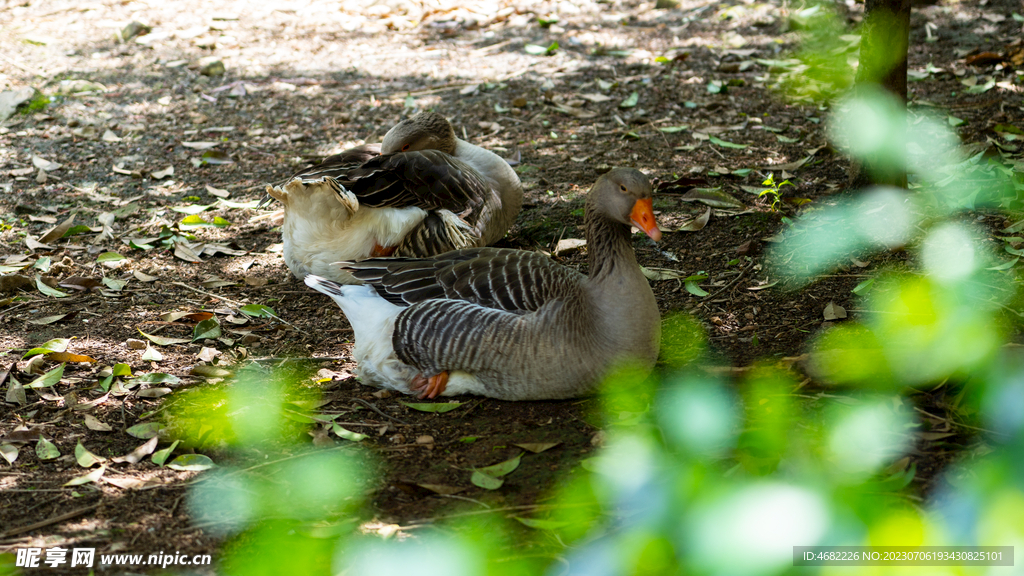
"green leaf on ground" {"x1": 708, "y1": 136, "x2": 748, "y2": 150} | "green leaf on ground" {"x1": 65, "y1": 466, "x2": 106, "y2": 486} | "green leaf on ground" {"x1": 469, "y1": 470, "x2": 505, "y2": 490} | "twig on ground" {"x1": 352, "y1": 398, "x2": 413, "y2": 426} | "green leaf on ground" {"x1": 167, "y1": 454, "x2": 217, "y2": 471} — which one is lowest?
"twig on ground" {"x1": 352, "y1": 398, "x2": 413, "y2": 426}

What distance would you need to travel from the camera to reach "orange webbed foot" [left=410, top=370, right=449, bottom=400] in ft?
12.6

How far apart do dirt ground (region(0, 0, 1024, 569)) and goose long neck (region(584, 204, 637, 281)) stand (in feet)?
2.12

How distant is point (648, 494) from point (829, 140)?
→ 13.8ft

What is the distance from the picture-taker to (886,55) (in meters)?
4.67

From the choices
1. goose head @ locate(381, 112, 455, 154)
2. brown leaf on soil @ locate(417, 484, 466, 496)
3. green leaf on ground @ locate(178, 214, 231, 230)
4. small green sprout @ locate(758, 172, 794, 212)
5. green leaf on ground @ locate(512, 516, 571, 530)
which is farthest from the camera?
green leaf on ground @ locate(178, 214, 231, 230)

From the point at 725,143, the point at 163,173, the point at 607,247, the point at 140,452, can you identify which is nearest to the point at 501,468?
the point at 607,247

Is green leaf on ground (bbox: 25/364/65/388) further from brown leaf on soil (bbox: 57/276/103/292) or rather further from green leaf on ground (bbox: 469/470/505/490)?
green leaf on ground (bbox: 469/470/505/490)

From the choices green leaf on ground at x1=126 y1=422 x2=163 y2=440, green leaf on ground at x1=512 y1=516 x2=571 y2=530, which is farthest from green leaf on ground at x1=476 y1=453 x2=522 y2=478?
green leaf on ground at x1=126 y1=422 x2=163 y2=440

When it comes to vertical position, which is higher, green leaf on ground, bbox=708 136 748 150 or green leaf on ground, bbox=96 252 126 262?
green leaf on ground, bbox=96 252 126 262

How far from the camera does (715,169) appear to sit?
19.6 ft

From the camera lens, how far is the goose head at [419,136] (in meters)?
5.62

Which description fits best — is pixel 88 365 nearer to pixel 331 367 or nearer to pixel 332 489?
pixel 331 367

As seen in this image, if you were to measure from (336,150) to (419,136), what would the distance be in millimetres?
1572

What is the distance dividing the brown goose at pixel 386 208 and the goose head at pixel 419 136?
0.17m
